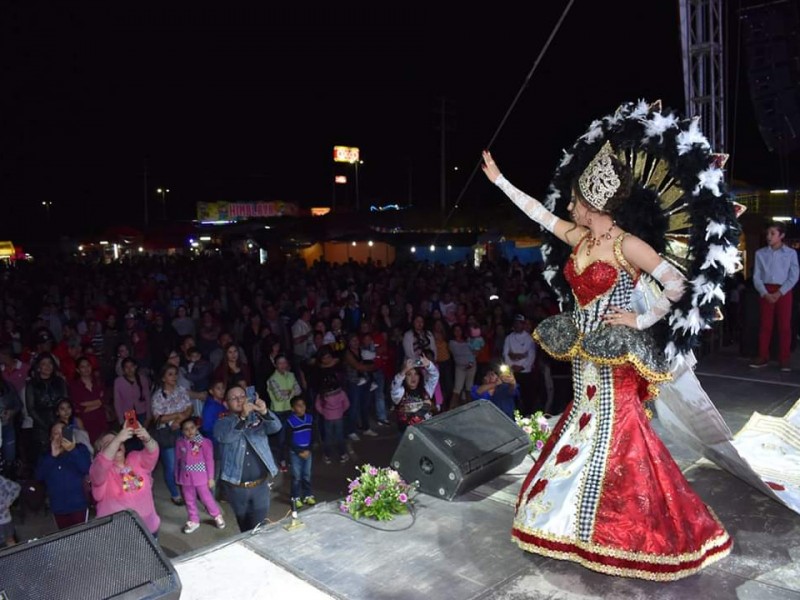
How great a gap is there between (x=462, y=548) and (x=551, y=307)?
8.05 metres

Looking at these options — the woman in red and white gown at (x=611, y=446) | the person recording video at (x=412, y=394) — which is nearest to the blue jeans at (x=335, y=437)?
the person recording video at (x=412, y=394)

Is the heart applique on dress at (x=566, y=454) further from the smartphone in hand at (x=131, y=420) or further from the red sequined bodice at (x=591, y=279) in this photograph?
the smartphone in hand at (x=131, y=420)

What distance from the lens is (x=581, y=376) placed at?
3.60m

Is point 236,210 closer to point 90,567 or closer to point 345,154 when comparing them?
point 345,154

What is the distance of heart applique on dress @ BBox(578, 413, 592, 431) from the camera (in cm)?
350

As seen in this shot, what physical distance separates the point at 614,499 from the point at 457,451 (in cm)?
135

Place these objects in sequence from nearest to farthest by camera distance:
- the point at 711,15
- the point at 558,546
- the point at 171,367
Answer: the point at 558,546 < the point at 171,367 < the point at 711,15

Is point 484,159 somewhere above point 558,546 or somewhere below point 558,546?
above

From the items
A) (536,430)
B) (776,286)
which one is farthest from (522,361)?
(536,430)

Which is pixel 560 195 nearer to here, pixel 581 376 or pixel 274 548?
pixel 581 376

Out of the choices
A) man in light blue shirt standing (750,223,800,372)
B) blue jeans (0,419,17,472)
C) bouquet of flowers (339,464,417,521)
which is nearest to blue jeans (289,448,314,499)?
bouquet of flowers (339,464,417,521)

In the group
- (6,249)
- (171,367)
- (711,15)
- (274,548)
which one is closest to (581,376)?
(274,548)

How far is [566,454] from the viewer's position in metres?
3.50

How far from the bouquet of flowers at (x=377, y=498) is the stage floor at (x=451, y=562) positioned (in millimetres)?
67
